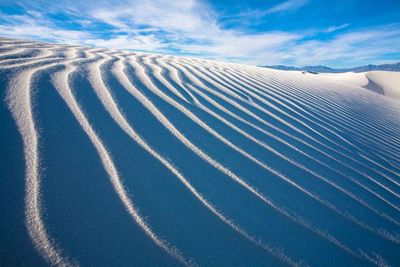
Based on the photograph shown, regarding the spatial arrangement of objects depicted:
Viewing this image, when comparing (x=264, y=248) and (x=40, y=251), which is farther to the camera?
(x=264, y=248)

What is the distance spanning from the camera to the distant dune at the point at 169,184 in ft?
2.49

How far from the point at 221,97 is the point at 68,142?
5.20 ft

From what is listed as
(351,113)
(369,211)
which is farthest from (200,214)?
(351,113)

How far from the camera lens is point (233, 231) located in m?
0.88

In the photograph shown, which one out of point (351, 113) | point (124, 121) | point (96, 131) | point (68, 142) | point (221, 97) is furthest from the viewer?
point (351, 113)

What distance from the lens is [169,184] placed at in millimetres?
1024

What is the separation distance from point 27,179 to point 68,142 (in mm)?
283

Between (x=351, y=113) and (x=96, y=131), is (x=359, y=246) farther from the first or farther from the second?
(x=351, y=113)

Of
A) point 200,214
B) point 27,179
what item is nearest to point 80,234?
point 27,179

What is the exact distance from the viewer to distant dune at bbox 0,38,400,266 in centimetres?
76

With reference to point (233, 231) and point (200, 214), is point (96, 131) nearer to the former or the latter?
point (200, 214)

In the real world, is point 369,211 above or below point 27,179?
below

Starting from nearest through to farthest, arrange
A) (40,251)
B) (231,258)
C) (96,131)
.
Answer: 1. (40,251)
2. (231,258)
3. (96,131)

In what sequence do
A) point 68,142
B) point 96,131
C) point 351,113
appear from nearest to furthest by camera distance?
point 68,142 → point 96,131 → point 351,113
